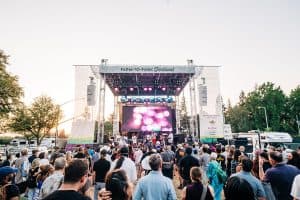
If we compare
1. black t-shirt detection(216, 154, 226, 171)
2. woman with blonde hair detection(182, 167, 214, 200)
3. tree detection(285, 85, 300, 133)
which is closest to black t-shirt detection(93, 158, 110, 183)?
woman with blonde hair detection(182, 167, 214, 200)

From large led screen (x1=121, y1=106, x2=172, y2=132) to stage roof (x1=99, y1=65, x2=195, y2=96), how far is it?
3834 millimetres

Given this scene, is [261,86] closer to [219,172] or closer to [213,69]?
[213,69]

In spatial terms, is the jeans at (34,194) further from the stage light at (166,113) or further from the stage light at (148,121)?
the stage light at (166,113)

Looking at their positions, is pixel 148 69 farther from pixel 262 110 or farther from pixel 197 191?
pixel 262 110

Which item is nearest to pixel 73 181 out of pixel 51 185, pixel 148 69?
pixel 51 185

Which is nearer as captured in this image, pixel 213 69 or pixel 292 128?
pixel 213 69

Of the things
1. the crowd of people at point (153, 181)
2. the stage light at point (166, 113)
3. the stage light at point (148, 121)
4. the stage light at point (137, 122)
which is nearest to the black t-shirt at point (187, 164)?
the crowd of people at point (153, 181)

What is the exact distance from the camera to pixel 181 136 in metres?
25.4

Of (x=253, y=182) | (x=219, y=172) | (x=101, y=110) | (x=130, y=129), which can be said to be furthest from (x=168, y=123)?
(x=253, y=182)

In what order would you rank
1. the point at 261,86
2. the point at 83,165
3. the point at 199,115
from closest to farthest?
the point at 83,165
the point at 199,115
the point at 261,86

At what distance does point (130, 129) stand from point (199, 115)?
25.5 ft

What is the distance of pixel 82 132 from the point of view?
18.7 metres

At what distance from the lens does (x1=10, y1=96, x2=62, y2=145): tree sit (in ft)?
128

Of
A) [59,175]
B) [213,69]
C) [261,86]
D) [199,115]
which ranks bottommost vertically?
[59,175]
